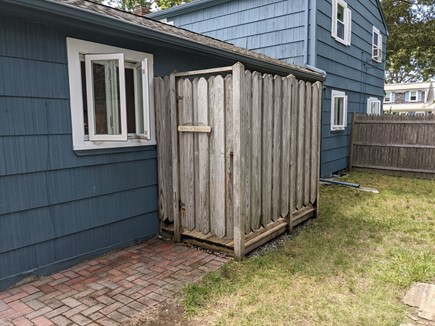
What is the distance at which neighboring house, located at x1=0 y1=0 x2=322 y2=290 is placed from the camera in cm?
286

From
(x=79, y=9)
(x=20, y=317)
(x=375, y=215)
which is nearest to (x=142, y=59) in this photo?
(x=79, y=9)

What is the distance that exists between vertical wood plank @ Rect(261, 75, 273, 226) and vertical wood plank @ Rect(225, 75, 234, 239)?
0.50 metres

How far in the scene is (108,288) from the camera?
116 inches

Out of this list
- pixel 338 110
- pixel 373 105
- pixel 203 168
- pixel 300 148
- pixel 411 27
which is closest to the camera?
pixel 203 168

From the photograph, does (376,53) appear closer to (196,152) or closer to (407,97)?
(196,152)

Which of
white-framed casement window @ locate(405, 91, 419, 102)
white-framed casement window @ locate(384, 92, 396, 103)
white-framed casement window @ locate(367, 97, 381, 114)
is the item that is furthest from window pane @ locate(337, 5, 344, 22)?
white-framed casement window @ locate(384, 92, 396, 103)

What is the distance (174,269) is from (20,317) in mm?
1359

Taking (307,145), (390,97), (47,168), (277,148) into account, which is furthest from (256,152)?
(390,97)

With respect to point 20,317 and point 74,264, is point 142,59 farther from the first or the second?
point 20,317

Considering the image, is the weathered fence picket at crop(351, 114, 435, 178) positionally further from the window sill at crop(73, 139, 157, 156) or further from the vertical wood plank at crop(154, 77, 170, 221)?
the window sill at crop(73, 139, 157, 156)

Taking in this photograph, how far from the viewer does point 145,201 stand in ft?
13.4

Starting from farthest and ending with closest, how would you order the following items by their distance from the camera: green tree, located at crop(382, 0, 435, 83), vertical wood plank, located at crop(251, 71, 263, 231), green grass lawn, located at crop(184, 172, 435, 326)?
green tree, located at crop(382, 0, 435, 83) → vertical wood plank, located at crop(251, 71, 263, 231) → green grass lawn, located at crop(184, 172, 435, 326)

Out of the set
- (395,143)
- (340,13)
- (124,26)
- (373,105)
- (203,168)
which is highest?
(340,13)

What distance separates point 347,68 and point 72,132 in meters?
8.36
